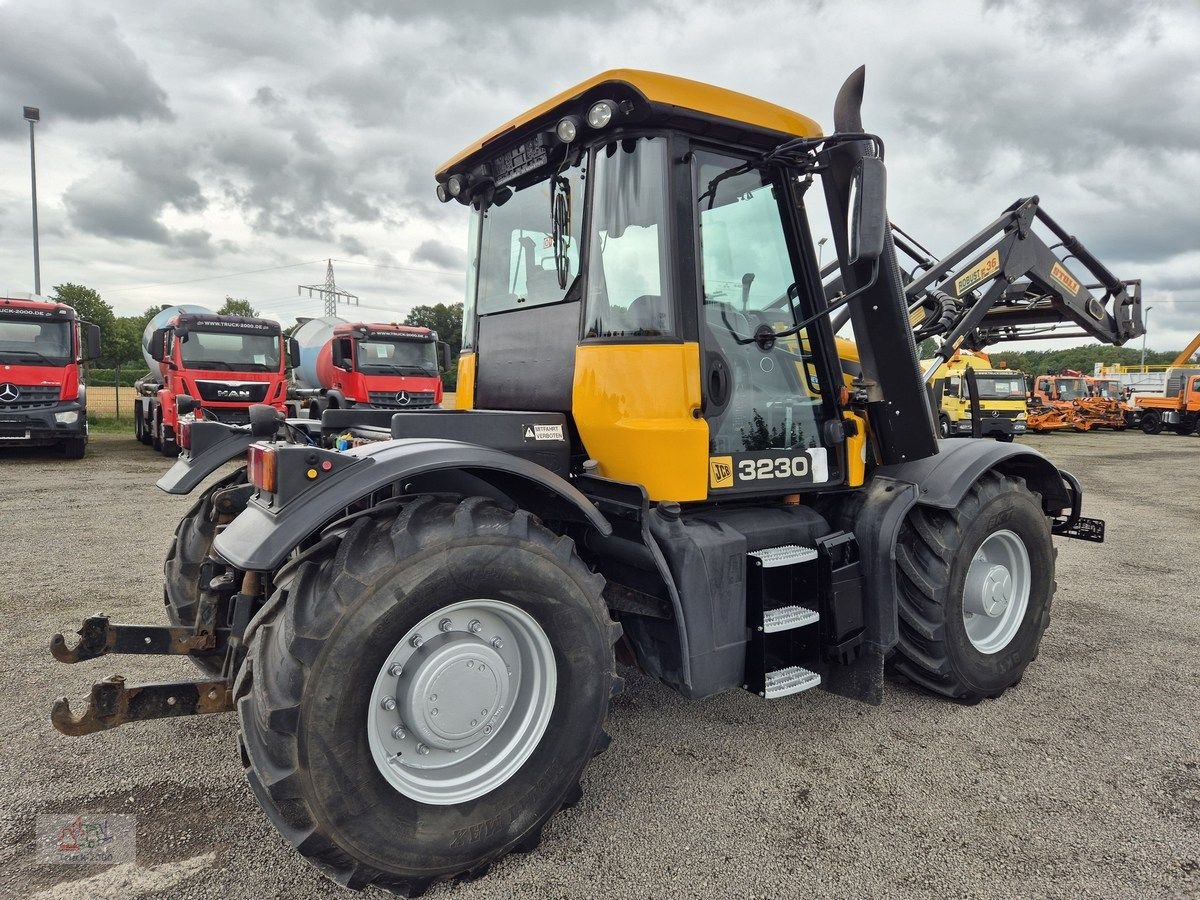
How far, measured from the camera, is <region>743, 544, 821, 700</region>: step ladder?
299cm

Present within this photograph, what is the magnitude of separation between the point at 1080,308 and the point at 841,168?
3.55m

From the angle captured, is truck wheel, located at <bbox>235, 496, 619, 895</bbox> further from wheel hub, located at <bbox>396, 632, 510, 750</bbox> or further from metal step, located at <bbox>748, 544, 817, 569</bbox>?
metal step, located at <bbox>748, 544, 817, 569</bbox>

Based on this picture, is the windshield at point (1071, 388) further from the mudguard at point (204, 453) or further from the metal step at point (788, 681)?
the mudguard at point (204, 453)

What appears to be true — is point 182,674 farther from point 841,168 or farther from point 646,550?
point 841,168

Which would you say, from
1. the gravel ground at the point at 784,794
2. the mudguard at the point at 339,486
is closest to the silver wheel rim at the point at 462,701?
the gravel ground at the point at 784,794

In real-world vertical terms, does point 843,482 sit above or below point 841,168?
below

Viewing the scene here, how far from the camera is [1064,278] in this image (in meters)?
5.42

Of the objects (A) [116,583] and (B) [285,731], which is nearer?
(B) [285,731]

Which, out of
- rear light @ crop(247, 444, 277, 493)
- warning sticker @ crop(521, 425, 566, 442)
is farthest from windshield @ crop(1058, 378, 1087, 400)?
rear light @ crop(247, 444, 277, 493)

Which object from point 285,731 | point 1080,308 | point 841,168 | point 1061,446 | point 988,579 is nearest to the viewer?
point 285,731

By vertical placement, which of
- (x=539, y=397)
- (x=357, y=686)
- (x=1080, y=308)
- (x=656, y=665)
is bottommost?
(x=656, y=665)

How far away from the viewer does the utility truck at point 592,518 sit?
7.24 ft

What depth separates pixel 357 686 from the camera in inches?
84.4

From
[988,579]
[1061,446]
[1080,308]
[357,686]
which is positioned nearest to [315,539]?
[357,686]
